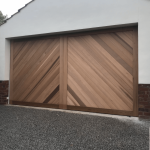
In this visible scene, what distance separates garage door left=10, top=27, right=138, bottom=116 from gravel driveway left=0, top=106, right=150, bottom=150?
0.59 meters

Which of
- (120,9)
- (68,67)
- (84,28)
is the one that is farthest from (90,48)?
(120,9)

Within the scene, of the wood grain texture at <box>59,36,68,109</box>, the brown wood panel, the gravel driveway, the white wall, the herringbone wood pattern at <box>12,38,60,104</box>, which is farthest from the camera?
the herringbone wood pattern at <box>12,38,60,104</box>

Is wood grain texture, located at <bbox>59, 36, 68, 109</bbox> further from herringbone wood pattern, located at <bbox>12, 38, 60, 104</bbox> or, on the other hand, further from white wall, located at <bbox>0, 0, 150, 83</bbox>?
white wall, located at <bbox>0, 0, 150, 83</bbox>

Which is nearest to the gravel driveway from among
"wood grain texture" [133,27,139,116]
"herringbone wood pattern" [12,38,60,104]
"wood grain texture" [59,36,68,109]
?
"wood grain texture" [133,27,139,116]

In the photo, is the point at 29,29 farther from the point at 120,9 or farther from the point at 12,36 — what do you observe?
the point at 120,9

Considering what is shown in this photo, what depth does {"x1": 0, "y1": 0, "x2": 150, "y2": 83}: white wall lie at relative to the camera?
2994 millimetres

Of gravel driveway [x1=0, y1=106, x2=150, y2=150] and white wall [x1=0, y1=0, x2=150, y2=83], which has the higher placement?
white wall [x1=0, y1=0, x2=150, y2=83]

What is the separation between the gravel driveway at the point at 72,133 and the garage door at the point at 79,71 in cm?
59

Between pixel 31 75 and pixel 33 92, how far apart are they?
54 centimetres

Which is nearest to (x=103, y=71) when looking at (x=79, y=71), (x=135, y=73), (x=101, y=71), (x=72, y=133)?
(x=101, y=71)

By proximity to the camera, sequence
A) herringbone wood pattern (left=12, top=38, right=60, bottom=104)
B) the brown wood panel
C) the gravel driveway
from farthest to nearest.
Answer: herringbone wood pattern (left=12, top=38, right=60, bottom=104)
the brown wood panel
the gravel driveway

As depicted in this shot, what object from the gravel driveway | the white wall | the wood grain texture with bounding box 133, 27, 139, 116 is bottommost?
the gravel driveway

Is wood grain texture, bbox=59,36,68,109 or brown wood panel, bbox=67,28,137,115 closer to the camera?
brown wood panel, bbox=67,28,137,115

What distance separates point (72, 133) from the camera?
2.27m
